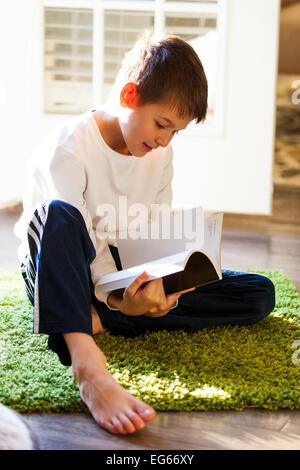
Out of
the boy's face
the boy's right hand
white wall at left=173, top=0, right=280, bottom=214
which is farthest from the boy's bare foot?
white wall at left=173, top=0, right=280, bottom=214

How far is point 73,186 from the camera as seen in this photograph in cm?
136

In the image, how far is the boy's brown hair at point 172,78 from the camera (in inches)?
50.1

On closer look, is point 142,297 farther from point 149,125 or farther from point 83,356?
point 149,125

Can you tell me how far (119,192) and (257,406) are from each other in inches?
23.6

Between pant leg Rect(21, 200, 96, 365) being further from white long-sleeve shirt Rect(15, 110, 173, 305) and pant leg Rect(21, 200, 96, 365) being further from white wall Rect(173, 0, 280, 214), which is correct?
white wall Rect(173, 0, 280, 214)

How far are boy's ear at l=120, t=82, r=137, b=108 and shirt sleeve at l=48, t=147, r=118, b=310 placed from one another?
6.6 inches

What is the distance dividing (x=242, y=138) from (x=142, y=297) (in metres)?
1.96

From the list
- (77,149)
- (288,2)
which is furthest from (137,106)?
(288,2)

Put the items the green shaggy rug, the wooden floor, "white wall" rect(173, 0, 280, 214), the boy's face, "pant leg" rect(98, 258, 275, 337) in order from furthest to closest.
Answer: "white wall" rect(173, 0, 280, 214)
"pant leg" rect(98, 258, 275, 337)
the boy's face
the green shaggy rug
the wooden floor

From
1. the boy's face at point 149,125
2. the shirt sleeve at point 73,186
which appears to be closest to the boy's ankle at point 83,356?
the shirt sleeve at point 73,186

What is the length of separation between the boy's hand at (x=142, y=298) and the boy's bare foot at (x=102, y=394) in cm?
15

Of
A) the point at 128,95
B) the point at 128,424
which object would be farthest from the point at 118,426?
the point at 128,95

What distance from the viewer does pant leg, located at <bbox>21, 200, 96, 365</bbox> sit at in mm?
1155

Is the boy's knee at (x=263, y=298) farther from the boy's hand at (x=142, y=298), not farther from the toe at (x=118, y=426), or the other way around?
the toe at (x=118, y=426)
